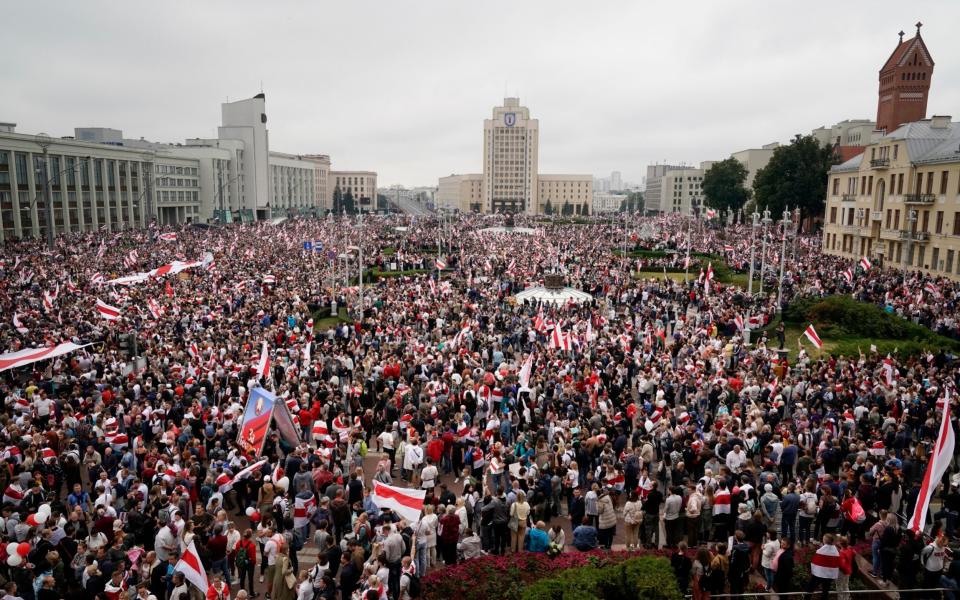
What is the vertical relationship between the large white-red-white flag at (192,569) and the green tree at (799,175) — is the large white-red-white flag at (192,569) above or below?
below

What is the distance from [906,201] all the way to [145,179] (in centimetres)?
7436

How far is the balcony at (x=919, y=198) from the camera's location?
4166 cm

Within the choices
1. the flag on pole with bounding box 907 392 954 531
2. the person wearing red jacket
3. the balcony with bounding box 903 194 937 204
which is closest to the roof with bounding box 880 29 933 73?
the balcony with bounding box 903 194 937 204

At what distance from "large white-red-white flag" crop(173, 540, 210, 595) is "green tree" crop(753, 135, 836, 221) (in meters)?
66.3

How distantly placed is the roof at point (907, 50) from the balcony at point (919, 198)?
92.6ft

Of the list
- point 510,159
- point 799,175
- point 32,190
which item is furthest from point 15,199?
point 510,159

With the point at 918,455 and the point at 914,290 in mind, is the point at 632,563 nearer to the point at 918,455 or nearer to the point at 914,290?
the point at 918,455

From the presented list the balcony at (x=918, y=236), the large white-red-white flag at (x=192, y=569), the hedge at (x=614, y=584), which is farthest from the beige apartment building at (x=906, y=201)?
the large white-red-white flag at (x=192, y=569)

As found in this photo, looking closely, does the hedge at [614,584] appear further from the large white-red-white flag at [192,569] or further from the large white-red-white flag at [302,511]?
the large white-red-white flag at [192,569]

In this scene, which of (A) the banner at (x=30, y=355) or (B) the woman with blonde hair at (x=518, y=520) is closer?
(B) the woman with blonde hair at (x=518, y=520)

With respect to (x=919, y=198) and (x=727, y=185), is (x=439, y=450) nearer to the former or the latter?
(x=919, y=198)

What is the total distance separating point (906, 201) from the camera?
4400 centimetres

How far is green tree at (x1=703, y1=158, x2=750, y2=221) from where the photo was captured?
8925 centimetres

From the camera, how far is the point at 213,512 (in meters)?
11.0
